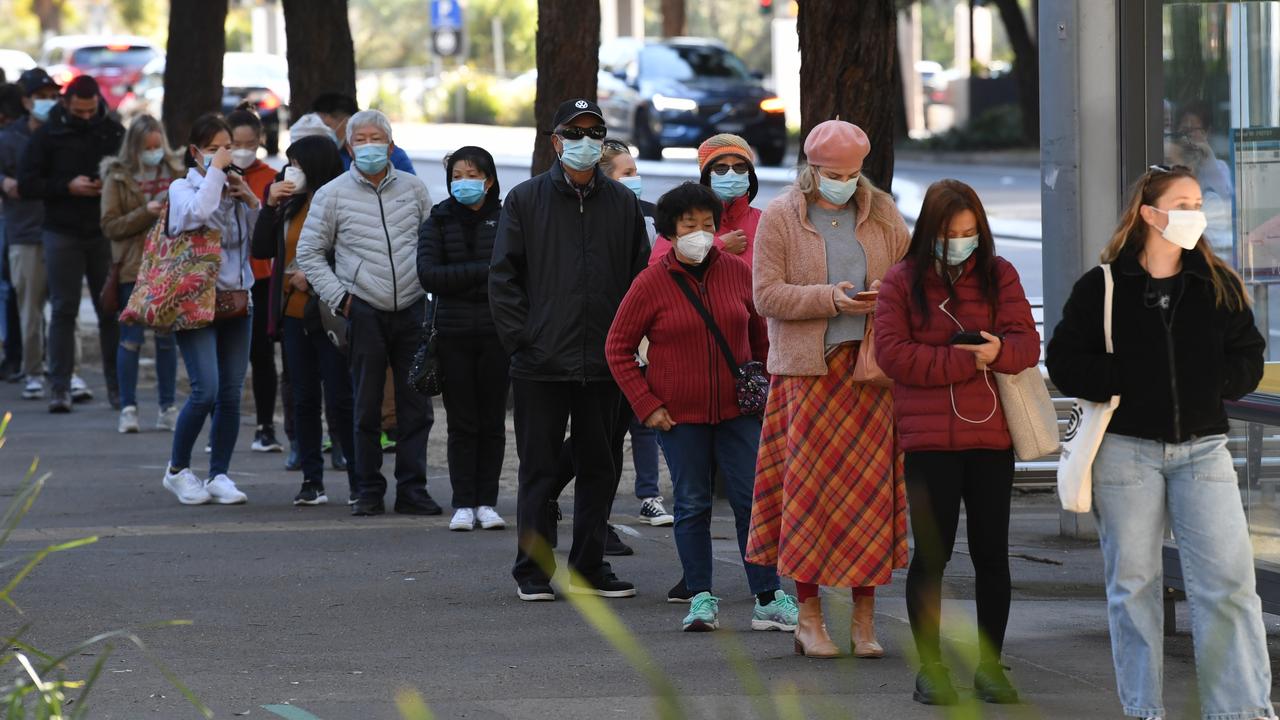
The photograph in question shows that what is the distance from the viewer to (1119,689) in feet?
17.6

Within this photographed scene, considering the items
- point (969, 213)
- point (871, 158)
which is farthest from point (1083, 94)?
point (969, 213)

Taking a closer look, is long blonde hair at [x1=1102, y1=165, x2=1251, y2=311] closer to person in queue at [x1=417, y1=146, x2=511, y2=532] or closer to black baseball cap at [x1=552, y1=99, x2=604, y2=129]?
black baseball cap at [x1=552, y1=99, x2=604, y2=129]

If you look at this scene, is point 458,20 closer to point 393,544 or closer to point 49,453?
point 49,453

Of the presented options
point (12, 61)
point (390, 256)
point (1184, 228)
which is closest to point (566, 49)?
point (390, 256)

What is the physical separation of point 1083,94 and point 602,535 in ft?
8.83

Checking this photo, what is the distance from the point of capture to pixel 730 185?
25.5ft

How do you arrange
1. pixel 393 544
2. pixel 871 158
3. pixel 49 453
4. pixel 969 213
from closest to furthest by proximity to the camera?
pixel 969 213, pixel 393 544, pixel 871 158, pixel 49 453

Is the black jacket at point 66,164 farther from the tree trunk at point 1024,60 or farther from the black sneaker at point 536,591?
the tree trunk at point 1024,60

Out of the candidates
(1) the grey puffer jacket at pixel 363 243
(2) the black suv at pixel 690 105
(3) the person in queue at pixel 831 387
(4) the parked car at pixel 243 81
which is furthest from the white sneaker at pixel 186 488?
(4) the parked car at pixel 243 81

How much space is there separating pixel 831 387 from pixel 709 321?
746mm

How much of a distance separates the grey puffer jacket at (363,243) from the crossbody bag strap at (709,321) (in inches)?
98.0

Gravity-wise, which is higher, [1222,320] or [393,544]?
[1222,320]

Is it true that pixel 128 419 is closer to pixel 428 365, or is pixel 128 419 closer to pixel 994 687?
pixel 428 365

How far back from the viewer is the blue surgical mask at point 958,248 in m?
5.75
